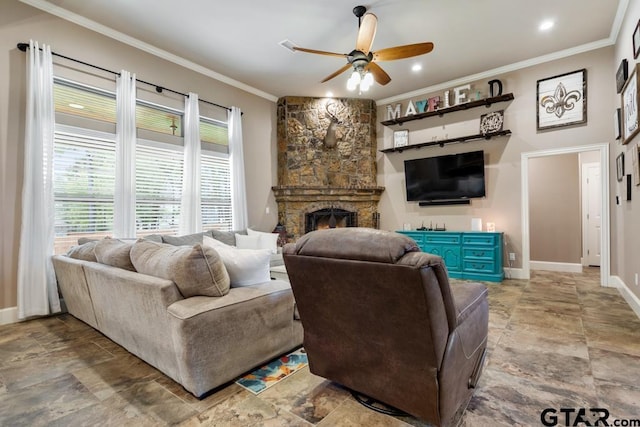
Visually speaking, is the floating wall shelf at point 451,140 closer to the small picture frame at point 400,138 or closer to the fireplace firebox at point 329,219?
the small picture frame at point 400,138

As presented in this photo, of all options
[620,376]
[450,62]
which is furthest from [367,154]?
[620,376]

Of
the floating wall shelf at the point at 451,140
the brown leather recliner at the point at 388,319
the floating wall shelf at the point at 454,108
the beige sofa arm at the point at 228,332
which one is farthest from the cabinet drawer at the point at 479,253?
the beige sofa arm at the point at 228,332

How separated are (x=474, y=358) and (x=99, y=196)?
407cm

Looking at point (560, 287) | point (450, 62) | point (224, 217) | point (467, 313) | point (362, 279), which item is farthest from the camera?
point (224, 217)

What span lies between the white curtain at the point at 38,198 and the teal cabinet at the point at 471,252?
4.94m

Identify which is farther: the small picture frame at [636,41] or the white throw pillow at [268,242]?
the white throw pillow at [268,242]

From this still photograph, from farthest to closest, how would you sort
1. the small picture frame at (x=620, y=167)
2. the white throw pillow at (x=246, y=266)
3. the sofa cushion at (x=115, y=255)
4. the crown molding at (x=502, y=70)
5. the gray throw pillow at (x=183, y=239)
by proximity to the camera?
the crown molding at (x=502, y=70), the gray throw pillow at (x=183, y=239), the small picture frame at (x=620, y=167), the sofa cushion at (x=115, y=255), the white throw pillow at (x=246, y=266)

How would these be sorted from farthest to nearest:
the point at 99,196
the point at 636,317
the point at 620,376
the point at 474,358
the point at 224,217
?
1. the point at 224,217
2. the point at 99,196
3. the point at 636,317
4. the point at 620,376
5. the point at 474,358

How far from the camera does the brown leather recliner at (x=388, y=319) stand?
126 cm

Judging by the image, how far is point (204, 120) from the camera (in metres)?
4.91

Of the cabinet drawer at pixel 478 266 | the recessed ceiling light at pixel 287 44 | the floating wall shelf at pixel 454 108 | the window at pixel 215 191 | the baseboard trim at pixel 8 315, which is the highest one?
the recessed ceiling light at pixel 287 44

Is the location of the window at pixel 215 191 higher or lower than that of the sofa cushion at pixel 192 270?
higher

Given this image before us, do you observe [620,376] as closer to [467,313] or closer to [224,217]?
[467,313]

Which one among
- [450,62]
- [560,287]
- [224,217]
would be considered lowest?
[560,287]
